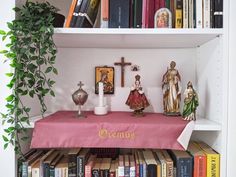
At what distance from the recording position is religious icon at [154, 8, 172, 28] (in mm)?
907

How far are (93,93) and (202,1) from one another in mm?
676

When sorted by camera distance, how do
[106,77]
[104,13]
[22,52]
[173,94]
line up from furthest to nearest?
[106,77]
[173,94]
[104,13]
[22,52]

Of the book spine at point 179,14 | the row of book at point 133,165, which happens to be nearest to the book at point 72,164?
the row of book at point 133,165

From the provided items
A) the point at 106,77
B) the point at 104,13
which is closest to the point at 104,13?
the point at 104,13

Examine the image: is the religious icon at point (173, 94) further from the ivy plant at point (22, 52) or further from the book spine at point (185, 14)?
the ivy plant at point (22, 52)

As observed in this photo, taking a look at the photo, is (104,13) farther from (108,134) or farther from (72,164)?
(72,164)

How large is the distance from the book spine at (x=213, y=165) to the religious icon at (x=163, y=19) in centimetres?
56

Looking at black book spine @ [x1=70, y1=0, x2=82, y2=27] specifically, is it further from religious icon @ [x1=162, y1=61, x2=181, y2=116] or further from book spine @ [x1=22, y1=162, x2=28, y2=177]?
book spine @ [x1=22, y1=162, x2=28, y2=177]

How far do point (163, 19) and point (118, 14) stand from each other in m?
0.19

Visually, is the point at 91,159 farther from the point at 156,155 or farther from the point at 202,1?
the point at 202,1

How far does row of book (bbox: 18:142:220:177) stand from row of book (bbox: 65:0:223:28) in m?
0.54

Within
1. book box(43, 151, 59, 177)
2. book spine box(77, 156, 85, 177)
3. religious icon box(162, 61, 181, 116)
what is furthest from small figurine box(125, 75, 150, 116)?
book box(43, 151, 59, 177)

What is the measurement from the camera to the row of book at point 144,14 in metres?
0.89

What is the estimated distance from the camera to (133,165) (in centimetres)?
92
